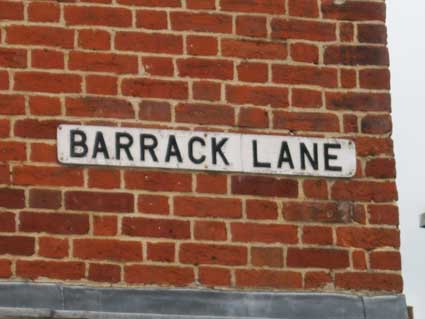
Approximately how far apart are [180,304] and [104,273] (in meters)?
0.31

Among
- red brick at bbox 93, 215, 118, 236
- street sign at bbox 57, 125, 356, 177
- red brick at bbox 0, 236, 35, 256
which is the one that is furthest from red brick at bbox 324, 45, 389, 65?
red brick at bbox 0, 236, 35, 256

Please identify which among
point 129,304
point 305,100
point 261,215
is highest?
point 305,100

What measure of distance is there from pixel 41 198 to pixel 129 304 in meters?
0.53

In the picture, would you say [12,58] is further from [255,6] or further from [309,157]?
[309,157]

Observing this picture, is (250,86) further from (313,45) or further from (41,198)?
(41,198)

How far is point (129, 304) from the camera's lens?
206 inches

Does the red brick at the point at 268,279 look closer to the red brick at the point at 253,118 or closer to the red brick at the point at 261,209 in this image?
the red brick at the point at 261,209

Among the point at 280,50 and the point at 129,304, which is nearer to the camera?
the point at 129,304

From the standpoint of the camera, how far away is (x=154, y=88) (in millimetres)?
5527

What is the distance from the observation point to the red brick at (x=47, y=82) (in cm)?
544

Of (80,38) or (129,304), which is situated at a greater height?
(80,38)

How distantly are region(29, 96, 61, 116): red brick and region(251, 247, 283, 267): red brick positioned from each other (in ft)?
3.07

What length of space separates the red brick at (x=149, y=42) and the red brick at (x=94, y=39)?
4 cm

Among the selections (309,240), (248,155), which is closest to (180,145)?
(248,155)
